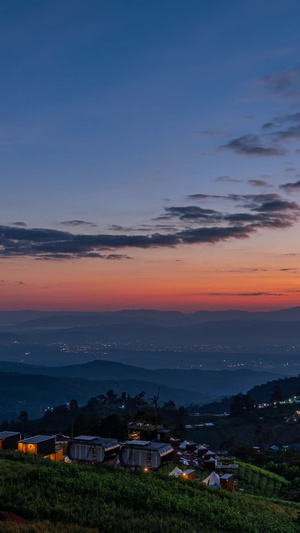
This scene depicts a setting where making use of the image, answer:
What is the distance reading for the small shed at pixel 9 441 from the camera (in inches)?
1492

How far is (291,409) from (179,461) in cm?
6652

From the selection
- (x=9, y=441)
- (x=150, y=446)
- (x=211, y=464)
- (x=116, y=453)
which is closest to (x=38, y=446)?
(x=9, y=441)

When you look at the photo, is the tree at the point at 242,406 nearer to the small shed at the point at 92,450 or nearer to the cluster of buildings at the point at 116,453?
the cluster of buildings at the point at 116,453

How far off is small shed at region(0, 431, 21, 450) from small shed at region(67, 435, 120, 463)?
6351 mm

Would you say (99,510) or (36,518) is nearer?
(36,518)

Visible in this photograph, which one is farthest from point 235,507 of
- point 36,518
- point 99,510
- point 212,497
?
point 36,518

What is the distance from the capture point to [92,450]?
34.3 meters

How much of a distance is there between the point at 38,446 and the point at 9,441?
4.25 metres

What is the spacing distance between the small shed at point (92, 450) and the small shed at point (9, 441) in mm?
6351

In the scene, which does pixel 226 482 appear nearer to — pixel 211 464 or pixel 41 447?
pixel 211 464

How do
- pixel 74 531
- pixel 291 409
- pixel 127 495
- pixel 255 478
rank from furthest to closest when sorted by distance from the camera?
pixel 291 409 < pixel 255 478 < pixel 127 495 < pixel 74 531

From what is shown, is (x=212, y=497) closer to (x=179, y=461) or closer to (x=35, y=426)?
(x=179, y=461)

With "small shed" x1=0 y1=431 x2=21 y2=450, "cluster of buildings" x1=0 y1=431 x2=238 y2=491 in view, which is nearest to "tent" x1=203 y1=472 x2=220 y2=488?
"cluster of buildings" x1=0 y1=431 x2=238 y2=491

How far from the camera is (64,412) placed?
12050cm
